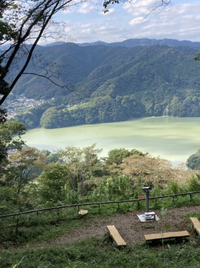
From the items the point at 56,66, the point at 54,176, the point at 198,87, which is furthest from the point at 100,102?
the point at 56,66

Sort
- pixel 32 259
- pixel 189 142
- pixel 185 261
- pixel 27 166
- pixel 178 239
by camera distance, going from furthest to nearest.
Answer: pixel 189 142, pixel 27 166, pixel 178 239, pixel 32 259, pixel 185 261

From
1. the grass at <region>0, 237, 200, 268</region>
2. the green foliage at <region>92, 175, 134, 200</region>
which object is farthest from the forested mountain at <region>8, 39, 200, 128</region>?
the grass at <region>0, 237, 200, 268</region>

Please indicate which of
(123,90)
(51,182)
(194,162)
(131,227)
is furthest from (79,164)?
(123,90)

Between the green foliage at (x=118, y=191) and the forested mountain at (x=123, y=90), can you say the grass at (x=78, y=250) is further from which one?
the forested mountain at (x=123, y=90)

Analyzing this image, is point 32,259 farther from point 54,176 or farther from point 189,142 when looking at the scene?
point 189,142

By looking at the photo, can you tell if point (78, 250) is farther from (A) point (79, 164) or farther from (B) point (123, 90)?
(B) point (123, 90)

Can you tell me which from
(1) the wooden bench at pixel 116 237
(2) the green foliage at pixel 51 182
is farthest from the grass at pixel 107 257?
(2) the green foliage at pixel 51 182
